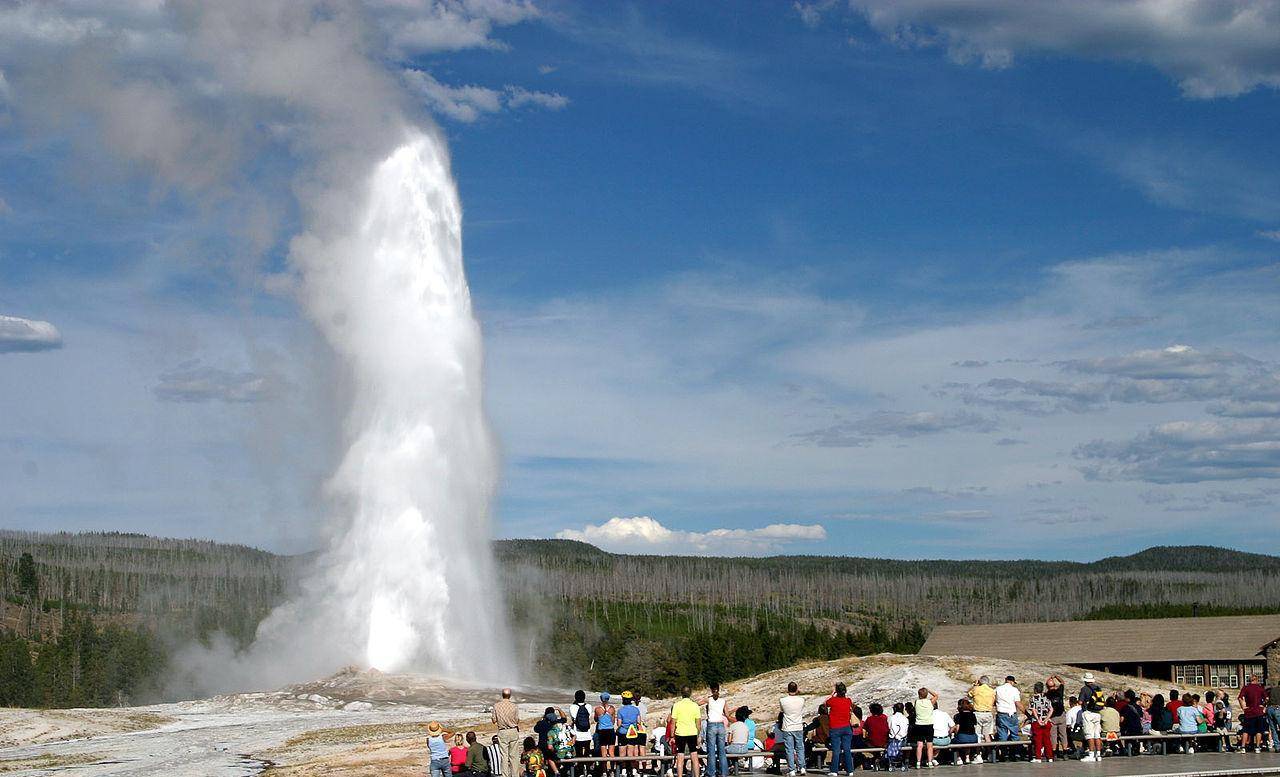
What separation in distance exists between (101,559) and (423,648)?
14703cm

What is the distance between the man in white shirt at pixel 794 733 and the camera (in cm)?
1905

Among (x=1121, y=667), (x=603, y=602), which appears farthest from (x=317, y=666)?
(x=603, y=602)

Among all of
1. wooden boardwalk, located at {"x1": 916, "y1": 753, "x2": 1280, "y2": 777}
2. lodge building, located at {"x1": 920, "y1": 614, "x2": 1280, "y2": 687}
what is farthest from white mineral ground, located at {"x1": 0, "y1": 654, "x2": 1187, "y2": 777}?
lodge building, located at {"x1": 920, "y1": 614, "x2": 1280, "y2": 687}

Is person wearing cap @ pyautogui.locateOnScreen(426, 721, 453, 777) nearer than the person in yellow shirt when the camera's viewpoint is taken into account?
No

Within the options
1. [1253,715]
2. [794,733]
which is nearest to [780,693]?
[1253,715]

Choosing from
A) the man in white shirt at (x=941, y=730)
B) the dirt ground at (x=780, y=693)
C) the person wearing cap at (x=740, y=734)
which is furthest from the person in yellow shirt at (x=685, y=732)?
the dirt ground at (x=780, y=693)

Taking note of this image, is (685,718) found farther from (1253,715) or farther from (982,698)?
(1253,715)

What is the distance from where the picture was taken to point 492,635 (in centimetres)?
Answer: 5103

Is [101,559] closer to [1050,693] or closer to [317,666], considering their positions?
[317,666]

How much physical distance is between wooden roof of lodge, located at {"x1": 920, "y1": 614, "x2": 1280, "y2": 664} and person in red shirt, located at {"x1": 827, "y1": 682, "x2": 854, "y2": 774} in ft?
131

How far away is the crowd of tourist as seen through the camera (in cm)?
1914

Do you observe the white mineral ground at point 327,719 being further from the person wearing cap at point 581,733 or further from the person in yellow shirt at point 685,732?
the person in yellow shirt at point 685,732

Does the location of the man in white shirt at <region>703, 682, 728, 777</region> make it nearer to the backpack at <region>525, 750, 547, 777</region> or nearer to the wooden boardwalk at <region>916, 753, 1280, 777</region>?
the backpack at <region>525, 750, 547, 777</region>

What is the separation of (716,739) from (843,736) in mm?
1792
